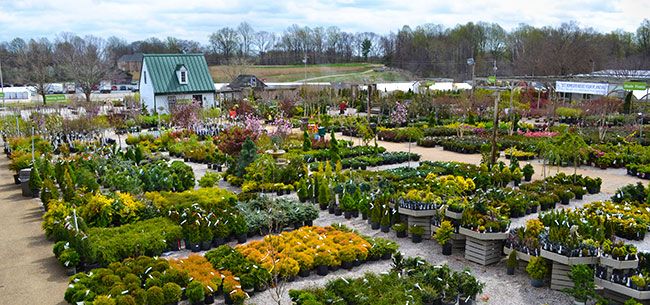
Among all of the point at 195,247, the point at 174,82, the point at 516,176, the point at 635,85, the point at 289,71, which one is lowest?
the point at 195,247

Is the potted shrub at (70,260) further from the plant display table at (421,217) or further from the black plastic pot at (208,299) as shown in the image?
the plant display table at (421,217)

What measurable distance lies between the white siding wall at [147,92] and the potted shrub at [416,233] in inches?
1158

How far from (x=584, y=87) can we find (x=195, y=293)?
111 feet

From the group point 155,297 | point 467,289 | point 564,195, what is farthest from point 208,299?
point 564,195

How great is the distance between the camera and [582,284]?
9016mm

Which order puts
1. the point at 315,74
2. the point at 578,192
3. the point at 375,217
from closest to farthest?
the point at 375,217 → the point at 578,192 → the point at 315,74

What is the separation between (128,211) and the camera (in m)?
13.2

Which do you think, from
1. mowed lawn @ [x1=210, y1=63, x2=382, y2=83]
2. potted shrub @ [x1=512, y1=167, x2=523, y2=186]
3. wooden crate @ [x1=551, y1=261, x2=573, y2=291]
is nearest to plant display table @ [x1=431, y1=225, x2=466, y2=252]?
wooden crate @ [x1=551, y1=261, x2=573, y2=291]

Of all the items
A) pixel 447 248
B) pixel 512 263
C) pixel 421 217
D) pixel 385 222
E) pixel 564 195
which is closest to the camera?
pixel 512 263

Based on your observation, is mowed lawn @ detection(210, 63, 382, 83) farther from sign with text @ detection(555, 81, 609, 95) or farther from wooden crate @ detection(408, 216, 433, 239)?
wooden crate @ detection(408, 216, 433, 239)

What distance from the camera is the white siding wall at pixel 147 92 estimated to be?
1534 inches

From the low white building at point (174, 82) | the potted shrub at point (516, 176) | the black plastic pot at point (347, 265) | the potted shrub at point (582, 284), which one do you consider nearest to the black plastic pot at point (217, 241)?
the black plastic pot at point (347, 265)

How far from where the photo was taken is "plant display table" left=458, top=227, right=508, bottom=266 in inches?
426

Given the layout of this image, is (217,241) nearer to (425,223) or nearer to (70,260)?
(70,260)
